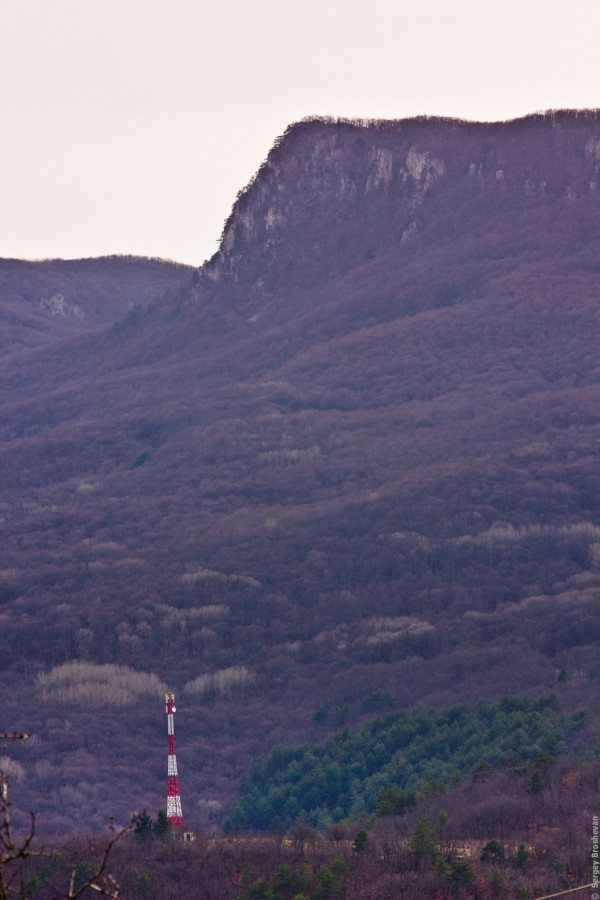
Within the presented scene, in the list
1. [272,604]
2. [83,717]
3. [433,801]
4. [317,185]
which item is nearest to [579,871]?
[433,801]

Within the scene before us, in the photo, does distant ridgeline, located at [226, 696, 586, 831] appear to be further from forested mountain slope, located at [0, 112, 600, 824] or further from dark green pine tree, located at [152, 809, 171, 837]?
dark green pine tree, located at [152, 809, 171, 837]

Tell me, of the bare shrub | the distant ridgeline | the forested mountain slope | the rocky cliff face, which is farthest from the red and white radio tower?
the rocky cliff face

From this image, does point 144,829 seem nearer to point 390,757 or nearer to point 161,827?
point 161,827

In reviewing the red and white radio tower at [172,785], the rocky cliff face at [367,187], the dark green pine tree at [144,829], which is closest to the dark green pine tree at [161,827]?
the dark green pine tree at [144,829]

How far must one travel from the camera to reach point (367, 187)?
503ft

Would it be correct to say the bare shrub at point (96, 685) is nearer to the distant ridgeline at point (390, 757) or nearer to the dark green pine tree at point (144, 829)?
the distant ridgeline at point (390, 757)

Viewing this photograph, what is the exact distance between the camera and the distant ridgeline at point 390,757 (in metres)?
60.9

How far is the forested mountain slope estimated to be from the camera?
82.4 m

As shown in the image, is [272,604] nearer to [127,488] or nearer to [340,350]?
[127,488]

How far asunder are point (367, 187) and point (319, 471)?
43651 mm

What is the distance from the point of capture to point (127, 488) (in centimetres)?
12181

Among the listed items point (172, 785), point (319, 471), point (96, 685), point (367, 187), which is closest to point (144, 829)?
point (172, 785)

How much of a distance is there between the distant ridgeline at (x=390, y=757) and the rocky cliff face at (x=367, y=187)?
3383 inches

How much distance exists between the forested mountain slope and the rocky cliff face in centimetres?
23
